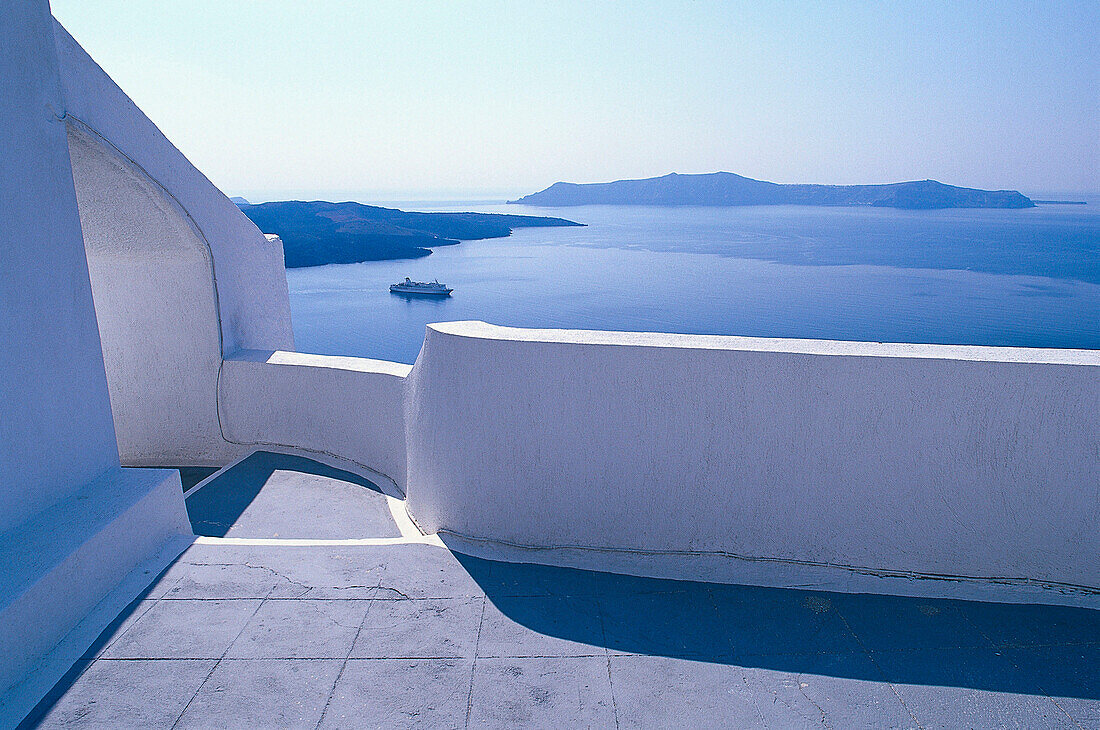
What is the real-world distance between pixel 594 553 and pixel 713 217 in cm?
14496

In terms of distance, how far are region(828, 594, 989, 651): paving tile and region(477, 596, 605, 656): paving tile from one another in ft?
A: 3.44

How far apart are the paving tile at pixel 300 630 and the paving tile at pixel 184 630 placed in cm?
7

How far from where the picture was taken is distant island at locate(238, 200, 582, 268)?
7256cm

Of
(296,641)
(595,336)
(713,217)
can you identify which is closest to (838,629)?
(595,336)

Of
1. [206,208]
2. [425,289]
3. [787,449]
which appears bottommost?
[425,289]

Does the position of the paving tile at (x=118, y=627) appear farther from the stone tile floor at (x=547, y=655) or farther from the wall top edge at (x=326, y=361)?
the wall top edge at (x=326, y=361)

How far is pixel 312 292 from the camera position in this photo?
57.8 metres

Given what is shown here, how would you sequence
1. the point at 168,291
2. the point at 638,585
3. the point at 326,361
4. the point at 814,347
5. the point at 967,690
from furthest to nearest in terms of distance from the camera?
the point at 168,291 < the point at 326,361 < the point at 638,585 < the point at 814,347 < the point at 967,690

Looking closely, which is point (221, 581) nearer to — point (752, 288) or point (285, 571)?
point (285, 571)

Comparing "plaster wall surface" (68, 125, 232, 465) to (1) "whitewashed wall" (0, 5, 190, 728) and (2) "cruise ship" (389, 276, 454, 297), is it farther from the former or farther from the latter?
(2) "cruise ship" (389, 276, 454, 297)

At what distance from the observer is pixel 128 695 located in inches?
86.3

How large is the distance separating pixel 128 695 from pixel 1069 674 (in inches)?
130

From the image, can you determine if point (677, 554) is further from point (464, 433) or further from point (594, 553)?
point (464, 433)

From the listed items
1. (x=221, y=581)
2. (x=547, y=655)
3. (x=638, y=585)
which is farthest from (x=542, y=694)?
(x=221, y=581)
